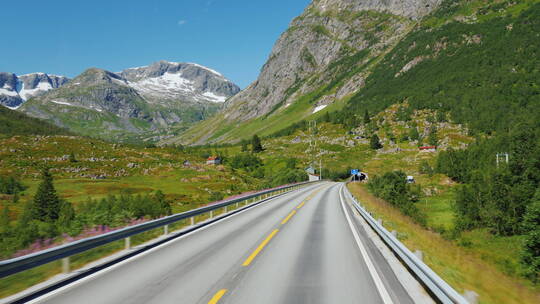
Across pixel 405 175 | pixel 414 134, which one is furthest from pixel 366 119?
pixel 405 175

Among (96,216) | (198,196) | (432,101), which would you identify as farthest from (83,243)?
(432,101)

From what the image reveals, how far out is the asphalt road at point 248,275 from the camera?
6285 millimetres

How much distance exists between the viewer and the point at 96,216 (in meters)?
14.3

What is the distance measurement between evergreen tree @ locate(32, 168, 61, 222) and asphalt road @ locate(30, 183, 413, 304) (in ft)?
157

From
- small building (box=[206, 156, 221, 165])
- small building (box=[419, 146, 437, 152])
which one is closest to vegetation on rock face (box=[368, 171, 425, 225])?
small building (box=[419, 146, 437, 152])

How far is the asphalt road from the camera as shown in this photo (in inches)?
247

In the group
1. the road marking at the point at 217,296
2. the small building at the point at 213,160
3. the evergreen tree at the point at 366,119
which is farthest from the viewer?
the evergreen tree at the point at 366,119

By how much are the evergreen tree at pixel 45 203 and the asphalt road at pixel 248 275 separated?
4776 cm

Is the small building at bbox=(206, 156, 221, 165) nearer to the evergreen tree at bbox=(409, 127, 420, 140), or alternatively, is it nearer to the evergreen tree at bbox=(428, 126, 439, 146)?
the evergreen tree at bbox=(409, 127, 420, 140)

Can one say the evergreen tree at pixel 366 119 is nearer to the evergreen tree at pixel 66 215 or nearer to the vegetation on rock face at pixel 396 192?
the vegetation on rock face at pixel 396 192

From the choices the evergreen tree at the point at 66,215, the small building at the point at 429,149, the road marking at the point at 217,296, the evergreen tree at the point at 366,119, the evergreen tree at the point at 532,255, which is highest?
the evergreen tree at the point at 366,119

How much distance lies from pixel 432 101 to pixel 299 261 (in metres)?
183

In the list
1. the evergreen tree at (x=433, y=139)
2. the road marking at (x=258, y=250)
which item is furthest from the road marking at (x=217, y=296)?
the evergreen tree at (x=433, y=139)

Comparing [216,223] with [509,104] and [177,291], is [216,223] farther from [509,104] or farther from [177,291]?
[509,104]
